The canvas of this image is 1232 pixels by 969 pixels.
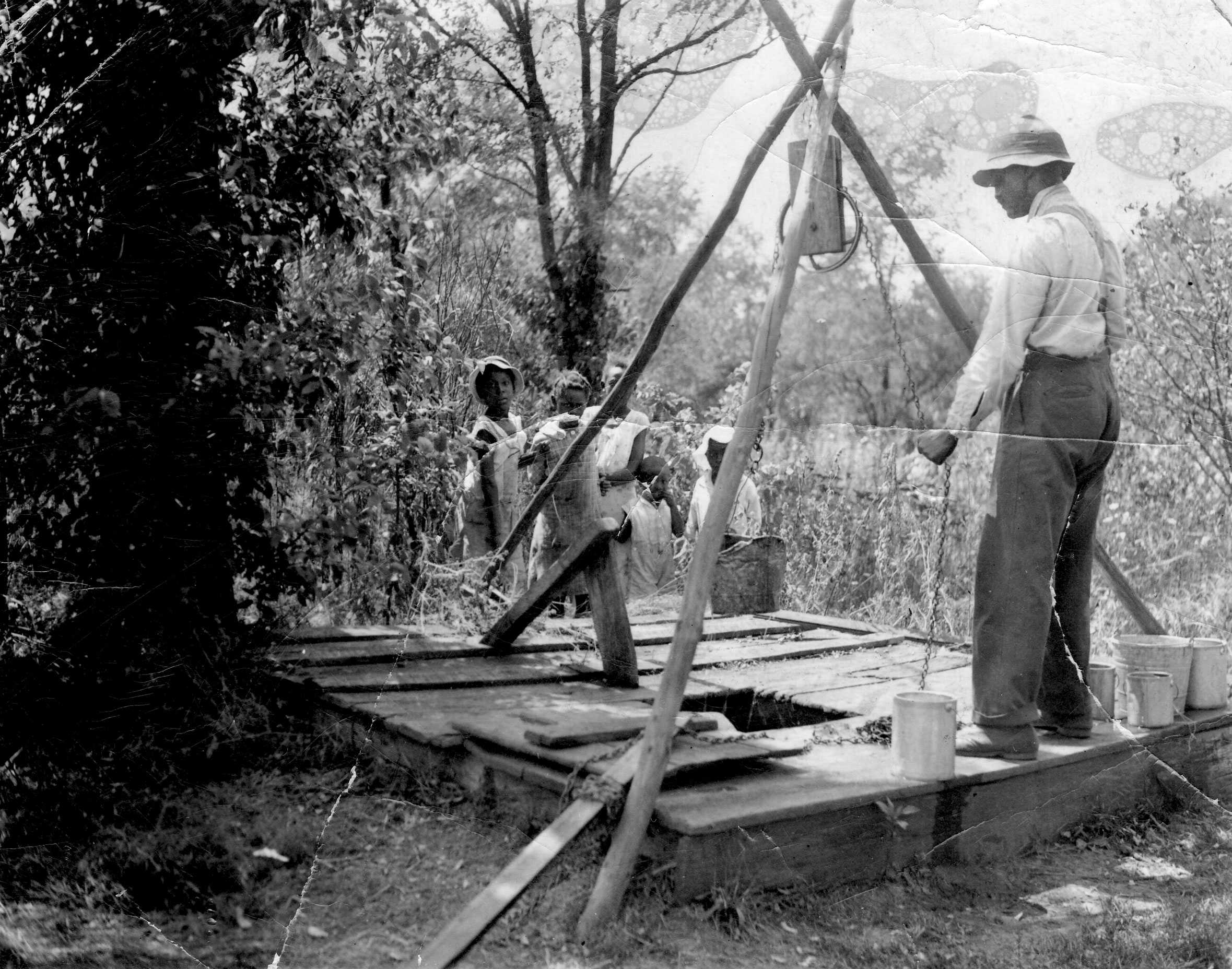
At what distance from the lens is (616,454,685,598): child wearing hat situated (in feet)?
20.1

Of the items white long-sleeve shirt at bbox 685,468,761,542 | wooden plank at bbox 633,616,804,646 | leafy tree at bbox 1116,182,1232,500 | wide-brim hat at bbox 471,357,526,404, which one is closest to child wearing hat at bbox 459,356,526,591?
wide-brim hat at bbox 471,357,526,404

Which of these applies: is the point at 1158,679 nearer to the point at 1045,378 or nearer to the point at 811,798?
the point at 1045,378

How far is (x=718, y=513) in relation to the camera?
3236 millimetres

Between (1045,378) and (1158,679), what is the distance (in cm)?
137

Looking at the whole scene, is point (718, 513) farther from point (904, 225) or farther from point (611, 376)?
point (904, 225)

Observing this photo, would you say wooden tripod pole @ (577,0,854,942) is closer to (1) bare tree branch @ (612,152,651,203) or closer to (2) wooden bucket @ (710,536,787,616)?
(1) bare tree branch @ (612,152,651,203)

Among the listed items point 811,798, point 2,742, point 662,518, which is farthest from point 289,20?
point 662,518

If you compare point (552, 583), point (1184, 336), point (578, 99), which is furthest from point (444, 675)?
point (1184, 336)

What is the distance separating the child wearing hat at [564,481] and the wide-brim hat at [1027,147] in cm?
144

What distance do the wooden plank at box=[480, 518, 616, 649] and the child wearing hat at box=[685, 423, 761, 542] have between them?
2.42 metres

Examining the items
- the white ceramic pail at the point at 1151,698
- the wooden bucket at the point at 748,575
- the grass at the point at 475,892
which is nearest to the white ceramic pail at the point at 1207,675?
the white ceramic pail at the point at 1151,698

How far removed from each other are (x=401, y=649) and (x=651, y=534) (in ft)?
7.34

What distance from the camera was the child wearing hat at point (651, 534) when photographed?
6125 mm

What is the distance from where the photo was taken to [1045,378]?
3727 millimetres
